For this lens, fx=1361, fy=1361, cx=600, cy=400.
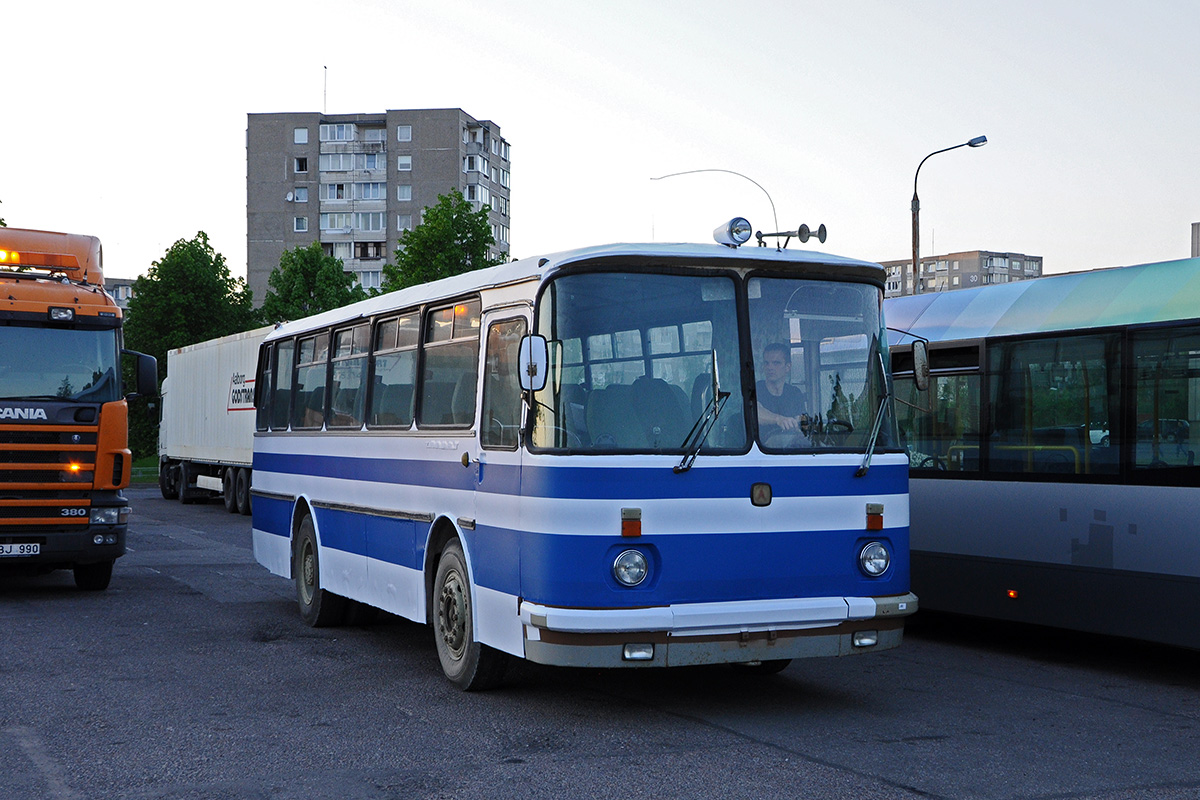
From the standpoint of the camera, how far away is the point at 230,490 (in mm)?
30078

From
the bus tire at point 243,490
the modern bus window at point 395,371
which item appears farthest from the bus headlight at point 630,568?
the bus tire at point 243,490

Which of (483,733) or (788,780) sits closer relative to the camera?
(788,780)

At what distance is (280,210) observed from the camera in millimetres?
104250

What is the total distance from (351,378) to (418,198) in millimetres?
93254

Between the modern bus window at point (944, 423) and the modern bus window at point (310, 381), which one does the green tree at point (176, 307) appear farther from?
the modern bus window at point (944, 423)

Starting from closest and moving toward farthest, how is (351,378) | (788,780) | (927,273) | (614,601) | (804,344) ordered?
(788,780)
(614,601)
(804,344)
(351,378)
(927,273)

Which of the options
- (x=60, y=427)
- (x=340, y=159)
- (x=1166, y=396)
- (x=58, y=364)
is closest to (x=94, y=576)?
(x=60, y=427)

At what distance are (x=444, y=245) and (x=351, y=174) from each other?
6330 centimetres

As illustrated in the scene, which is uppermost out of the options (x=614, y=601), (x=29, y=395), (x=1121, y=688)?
(x=29, y=395)

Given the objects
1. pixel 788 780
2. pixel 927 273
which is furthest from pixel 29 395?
pixel 927 273

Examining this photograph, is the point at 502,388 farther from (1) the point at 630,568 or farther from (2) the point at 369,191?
(2) the point at 369,191

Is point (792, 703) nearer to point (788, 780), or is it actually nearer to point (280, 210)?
point (788, 780)

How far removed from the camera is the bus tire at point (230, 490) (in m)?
29.7

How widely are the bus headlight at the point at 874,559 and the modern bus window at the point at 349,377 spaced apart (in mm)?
4379
